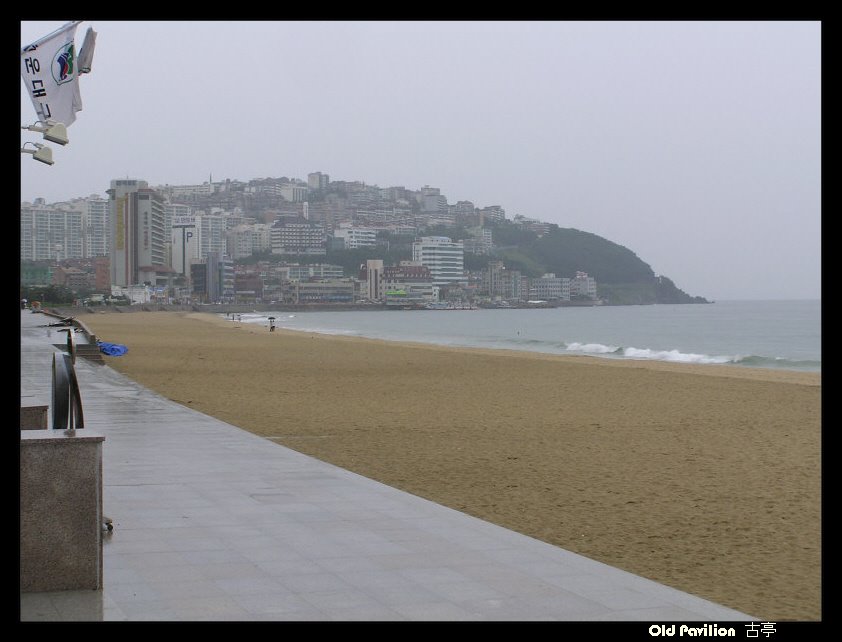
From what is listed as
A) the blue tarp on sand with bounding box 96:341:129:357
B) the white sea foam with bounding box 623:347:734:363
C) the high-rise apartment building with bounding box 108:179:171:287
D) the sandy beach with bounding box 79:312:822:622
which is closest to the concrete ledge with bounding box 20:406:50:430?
the sandy beach with bounding box 79:312:822:622

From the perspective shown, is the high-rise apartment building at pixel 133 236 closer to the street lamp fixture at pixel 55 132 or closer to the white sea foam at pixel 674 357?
the white sea foam at pixel 674 357

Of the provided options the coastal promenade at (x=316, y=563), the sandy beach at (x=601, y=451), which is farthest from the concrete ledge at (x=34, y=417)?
the sandy beach at (x=601, y=451)

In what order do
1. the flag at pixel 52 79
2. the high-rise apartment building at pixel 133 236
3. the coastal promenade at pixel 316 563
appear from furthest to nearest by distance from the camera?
the high-rise apartment building at pixel 133 236, the flag at pixel 52 79, the coastal promenade at pixel 316 563

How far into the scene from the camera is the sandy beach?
5.95 metres

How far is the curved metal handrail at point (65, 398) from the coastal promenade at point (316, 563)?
0.41 metres

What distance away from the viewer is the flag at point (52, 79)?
9.29 meters

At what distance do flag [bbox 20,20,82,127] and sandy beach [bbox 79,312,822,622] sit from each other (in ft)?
12.9

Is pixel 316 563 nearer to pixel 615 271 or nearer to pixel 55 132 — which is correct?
pixel 55 132

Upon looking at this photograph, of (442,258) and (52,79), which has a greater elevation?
(442,258)

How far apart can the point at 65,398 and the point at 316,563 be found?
1488 mm

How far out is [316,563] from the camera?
4926 mm

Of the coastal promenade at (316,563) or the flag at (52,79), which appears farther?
the flag at (52,79)

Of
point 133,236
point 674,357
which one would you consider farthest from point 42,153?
point 133,236
